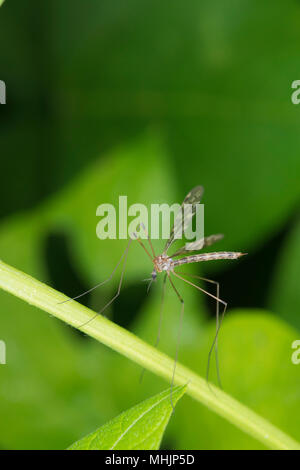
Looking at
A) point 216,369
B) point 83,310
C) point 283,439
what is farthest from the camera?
point 216,369

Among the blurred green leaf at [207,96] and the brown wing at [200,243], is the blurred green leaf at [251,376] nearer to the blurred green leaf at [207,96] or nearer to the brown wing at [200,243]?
the brown wing at [200,243]

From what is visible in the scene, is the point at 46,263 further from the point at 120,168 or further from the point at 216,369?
the point at 216,369

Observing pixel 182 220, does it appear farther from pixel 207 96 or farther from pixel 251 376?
pixel 207 96

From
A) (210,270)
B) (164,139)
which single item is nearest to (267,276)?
(210,270)
